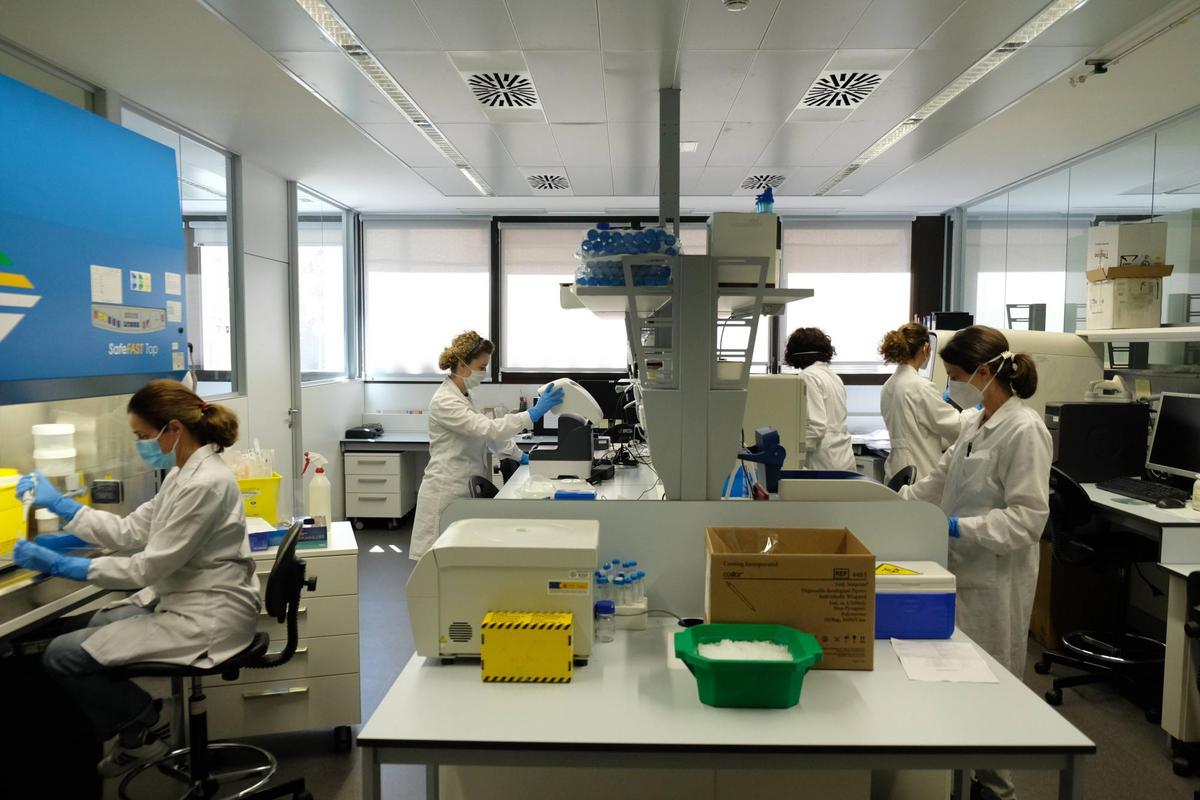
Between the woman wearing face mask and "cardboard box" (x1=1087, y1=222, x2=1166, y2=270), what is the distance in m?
2.95

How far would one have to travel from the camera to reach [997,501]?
2402mm

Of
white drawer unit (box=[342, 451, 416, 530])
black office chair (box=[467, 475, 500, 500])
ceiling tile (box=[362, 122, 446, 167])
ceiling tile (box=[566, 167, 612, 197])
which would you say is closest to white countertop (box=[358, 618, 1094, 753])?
black office chair (box=[467, 475, 500, 500])

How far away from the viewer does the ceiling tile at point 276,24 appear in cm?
267

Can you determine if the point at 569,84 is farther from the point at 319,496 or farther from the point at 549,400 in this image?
the point at 319,496

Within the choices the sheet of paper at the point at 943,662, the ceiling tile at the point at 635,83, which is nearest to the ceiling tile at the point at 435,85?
the ceiling tile at the point at 635,83

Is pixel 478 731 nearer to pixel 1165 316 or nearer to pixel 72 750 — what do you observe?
pixel 72 750

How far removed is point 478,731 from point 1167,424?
355 centimetres

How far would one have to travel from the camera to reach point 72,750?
218cm

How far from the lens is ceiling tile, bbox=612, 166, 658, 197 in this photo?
5246mm

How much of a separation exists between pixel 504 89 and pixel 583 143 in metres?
0.98

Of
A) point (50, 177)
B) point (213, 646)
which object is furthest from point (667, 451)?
point (50, 177)

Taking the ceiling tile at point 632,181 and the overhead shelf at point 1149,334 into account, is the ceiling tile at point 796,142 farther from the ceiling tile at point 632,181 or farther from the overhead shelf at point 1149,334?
the overhead shelf at point 1149,334

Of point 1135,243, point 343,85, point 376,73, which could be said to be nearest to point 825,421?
point 1135,243

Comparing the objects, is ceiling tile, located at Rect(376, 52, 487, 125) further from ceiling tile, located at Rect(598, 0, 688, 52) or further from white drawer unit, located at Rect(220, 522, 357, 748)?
white drawer unit, located at Rect(220, 522, 357, 748)
